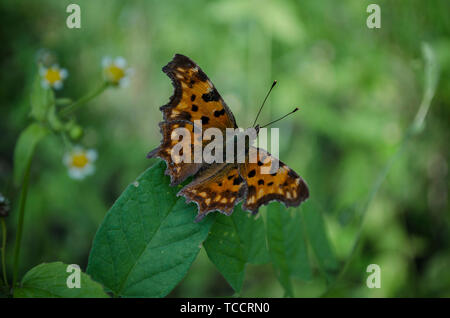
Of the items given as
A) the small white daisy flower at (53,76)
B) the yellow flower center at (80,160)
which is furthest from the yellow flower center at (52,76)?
the yellow flower center at (80,160)

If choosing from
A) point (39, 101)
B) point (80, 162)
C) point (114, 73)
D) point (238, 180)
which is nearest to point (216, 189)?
point (238, 180)

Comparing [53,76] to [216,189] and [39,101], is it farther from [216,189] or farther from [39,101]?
[216,189]

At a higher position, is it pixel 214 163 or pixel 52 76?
pixel 52 76

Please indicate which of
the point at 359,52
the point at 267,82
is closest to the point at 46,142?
the point at 267,82

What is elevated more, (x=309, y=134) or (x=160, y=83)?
(x=160, y=83)

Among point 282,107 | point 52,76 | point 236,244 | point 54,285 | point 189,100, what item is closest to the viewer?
point 54,285

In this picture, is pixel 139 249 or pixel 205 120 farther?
pixel 205 120

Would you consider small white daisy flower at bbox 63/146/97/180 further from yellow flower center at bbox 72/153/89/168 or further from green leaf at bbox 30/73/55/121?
green leaf at bbox 30/73/55/121

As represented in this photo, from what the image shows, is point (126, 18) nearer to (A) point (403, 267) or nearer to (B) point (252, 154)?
(B) point (252, 154)
